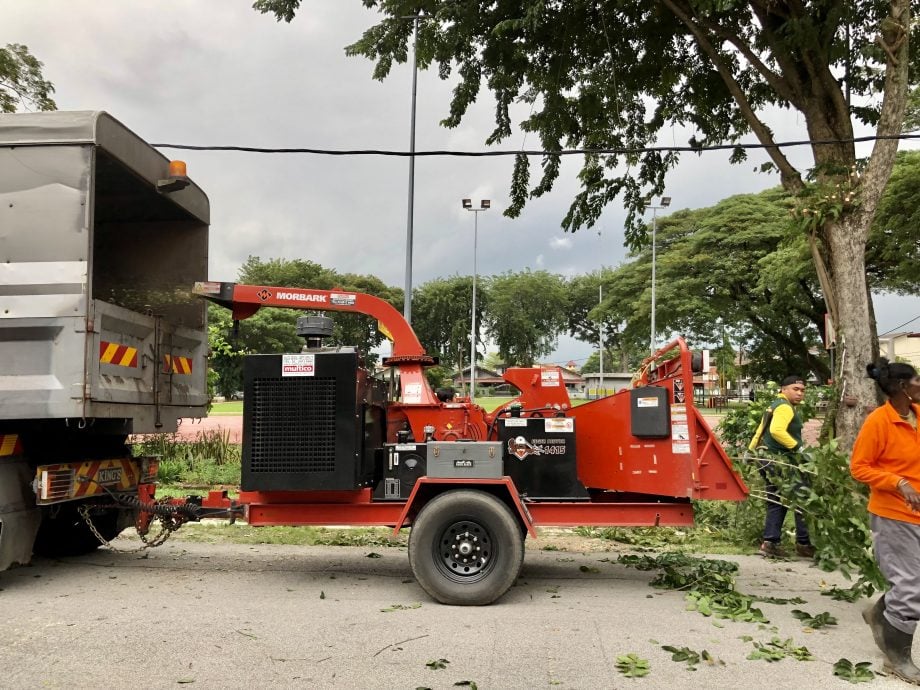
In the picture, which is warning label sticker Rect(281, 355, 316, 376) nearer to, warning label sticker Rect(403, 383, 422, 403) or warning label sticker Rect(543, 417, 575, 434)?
warning label sticker Rect(403, 383, 422, 403)

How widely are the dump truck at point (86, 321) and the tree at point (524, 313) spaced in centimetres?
4843

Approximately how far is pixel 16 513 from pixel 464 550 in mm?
3578

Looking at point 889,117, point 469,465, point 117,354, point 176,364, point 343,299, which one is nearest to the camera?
point 469,465

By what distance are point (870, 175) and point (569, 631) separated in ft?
24.3

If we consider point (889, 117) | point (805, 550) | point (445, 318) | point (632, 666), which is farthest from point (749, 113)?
point (445, 318)

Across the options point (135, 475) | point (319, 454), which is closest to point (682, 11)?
point (319, 454)

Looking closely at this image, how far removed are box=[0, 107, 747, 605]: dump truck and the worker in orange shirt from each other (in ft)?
4.76

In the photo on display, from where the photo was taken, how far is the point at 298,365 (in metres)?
5.73

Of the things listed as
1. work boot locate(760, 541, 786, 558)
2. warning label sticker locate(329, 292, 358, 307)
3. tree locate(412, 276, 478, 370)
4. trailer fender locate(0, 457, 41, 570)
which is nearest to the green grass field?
tree locate(412, 276, 478, 370)

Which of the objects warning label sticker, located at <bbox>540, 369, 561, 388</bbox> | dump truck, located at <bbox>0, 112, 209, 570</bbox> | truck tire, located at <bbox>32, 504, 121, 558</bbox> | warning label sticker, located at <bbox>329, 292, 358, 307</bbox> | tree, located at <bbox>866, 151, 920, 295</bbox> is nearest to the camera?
dump truck, located at <bbox>0, 112, 209, 570</bbox>

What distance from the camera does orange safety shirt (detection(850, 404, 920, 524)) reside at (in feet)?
13.3

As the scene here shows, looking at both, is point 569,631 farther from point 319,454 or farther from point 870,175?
point 870,175

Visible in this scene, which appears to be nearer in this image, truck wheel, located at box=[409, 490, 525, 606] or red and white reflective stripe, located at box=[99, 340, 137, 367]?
truck wheel, located at box=[409, 490, 525, 606]

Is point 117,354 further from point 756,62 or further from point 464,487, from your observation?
point 756,62
